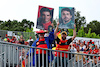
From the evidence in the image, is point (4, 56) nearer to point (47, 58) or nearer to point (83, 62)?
point (47, 58)

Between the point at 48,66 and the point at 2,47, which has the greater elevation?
the point at 2,47

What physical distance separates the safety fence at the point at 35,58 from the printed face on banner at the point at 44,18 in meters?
1.81

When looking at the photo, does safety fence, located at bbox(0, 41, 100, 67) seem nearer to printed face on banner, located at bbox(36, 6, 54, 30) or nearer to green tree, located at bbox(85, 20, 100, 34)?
printed face on banner, located at bbox(36, 6, 54, 30)

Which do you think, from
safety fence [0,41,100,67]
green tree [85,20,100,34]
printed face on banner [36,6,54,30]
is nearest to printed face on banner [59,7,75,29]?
printed face on banner [36,6,54,30]

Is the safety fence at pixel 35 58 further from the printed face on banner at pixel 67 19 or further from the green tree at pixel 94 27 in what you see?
the green tree at pixel 94 27

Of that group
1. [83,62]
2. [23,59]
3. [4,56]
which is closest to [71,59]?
[83,62]

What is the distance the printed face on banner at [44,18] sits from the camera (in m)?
6.13

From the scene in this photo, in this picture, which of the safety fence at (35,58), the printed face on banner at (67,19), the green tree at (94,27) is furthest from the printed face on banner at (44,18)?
the green tree at (94,27)

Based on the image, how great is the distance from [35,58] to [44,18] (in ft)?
7.05

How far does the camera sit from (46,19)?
20.1 feet

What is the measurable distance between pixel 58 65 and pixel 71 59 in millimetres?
403

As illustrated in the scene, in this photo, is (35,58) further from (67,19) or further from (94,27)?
(94,27)

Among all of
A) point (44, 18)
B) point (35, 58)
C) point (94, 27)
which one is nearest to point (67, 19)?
point (44, 18)

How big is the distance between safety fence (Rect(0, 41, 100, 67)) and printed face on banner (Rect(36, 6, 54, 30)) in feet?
5.94
